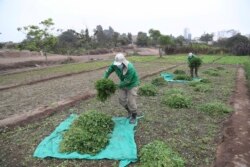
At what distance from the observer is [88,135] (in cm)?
457

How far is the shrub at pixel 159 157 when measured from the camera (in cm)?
373

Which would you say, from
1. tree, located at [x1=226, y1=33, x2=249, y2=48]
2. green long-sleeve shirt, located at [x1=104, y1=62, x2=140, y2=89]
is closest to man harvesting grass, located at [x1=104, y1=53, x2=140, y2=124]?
green long-sleeve shirt, located at [x1=104, y1=62, x2=140, y2=89]

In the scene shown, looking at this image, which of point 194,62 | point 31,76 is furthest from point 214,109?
point 31,76

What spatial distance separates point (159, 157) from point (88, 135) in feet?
4.66

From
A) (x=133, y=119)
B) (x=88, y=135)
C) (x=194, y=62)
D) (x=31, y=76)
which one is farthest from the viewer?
(x=31, y=76)

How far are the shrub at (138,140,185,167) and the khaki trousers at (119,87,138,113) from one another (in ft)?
5.12

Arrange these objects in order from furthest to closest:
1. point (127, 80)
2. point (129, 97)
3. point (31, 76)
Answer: point (31, 76) < point (129, 97) < point (127, 80)

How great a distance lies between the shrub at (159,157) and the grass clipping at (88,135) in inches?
33.0

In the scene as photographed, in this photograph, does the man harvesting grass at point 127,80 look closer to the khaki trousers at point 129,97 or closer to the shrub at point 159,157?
the khaki trousers at point 129,97

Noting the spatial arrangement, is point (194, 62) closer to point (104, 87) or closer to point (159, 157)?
point (104, 87)

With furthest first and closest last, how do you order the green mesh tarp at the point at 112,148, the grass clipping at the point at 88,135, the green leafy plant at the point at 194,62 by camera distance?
the green leafy plant at the point at 194,62 → the grass clipping at the point at 88,135 → the green mesh tarp at the point at 112,148

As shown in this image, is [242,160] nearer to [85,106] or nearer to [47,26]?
→ [85,106]

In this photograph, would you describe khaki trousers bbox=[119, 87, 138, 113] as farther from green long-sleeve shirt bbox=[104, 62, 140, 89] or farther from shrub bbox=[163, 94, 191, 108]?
shrub bbox=[163, 94, 191, 108]

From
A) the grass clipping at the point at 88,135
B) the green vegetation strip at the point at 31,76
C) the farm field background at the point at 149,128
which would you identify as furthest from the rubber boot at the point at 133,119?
A: the green vegetation strip at the point at 31,76
